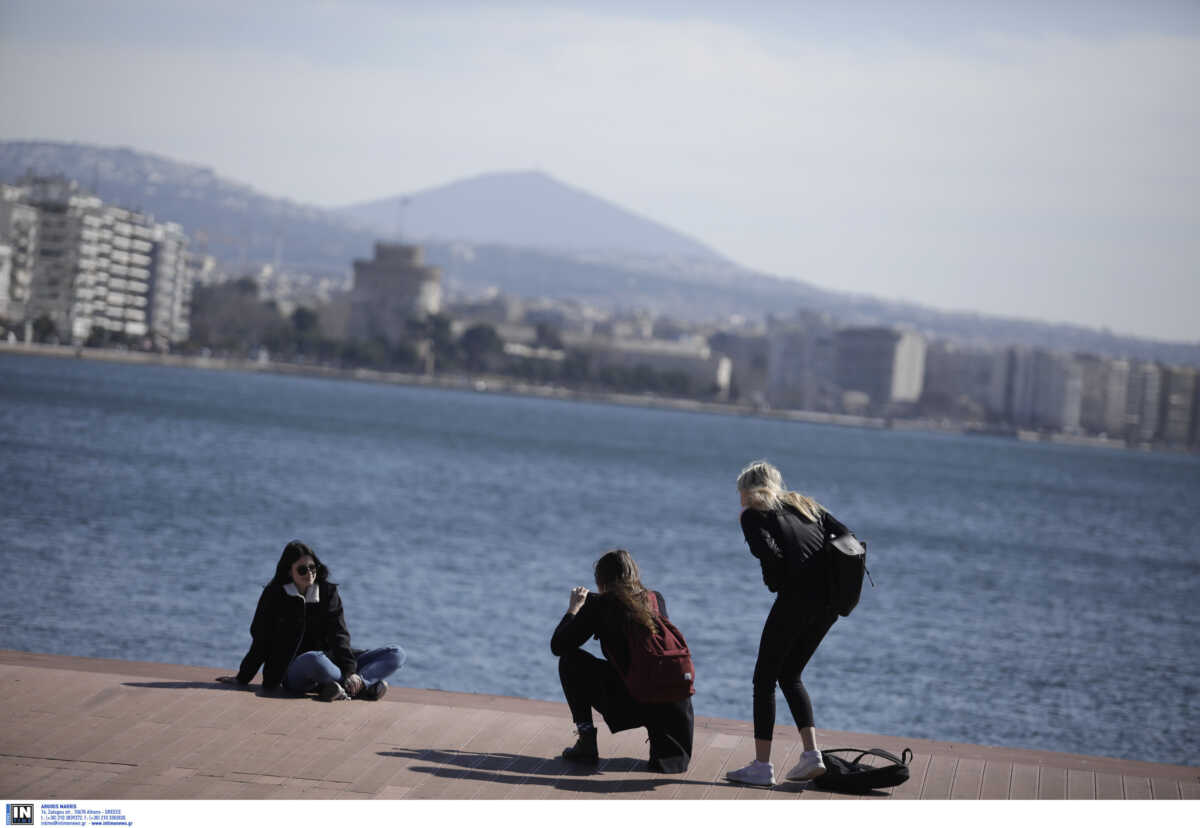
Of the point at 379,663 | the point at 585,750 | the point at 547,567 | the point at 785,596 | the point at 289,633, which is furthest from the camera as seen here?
the point at 547,567

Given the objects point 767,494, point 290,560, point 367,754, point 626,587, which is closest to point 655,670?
point 626,587

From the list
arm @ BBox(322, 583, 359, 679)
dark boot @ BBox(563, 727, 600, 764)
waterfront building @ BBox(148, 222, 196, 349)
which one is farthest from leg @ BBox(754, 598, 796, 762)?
waterfront building @ BBox(148, 222, 196, 349)

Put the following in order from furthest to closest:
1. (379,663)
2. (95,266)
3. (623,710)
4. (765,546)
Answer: (95,266) → (379,663) → (623,710) → (765,546)

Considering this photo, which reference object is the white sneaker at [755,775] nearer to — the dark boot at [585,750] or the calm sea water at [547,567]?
the dark boot at [585,750]

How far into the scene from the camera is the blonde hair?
6.52 m

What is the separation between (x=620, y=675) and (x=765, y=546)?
0.95 m

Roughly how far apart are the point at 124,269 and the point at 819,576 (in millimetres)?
159959

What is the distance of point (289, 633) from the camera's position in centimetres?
786

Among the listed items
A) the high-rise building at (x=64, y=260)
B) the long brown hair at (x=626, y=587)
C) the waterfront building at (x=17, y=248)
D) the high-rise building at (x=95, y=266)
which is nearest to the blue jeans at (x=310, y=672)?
the long brown hair at (x=626, y=587)

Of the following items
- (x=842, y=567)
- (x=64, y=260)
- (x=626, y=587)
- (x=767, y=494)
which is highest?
(x=64, y=260)

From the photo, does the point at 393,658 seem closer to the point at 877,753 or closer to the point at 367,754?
the point at 367,754

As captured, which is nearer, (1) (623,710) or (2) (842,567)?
(2) (842,567)

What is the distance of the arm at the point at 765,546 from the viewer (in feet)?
21.3

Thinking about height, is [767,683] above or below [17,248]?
below
